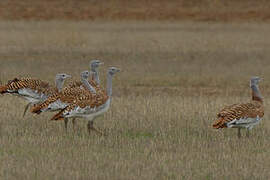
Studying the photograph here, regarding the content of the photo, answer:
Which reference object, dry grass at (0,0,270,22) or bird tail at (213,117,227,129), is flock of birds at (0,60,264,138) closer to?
bird tail at (213,117,227,129)

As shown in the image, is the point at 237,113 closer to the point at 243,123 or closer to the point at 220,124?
the point at 243,123

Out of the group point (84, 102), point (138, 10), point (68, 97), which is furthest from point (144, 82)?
point (138, 10)

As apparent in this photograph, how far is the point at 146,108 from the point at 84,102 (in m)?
3.07

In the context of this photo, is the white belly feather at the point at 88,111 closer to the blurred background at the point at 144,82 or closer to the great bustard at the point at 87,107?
the great bustard at the point at 87,107

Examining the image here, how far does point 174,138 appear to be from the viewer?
1071cm

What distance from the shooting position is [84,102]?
35.3 feet

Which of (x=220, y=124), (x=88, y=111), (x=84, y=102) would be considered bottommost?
(x=220, y=124)

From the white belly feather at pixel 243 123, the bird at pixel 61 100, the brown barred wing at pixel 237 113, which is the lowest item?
the white belly feather at pixel 243 123

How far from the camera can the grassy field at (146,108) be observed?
8875 mm

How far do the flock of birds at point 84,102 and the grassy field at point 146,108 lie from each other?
0.94ft

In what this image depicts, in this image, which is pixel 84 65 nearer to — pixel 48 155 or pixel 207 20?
pixel 48 155

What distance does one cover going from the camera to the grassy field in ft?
29.1

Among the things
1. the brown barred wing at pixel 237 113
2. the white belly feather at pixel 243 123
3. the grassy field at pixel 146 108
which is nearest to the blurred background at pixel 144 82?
the grassy field at pixel 146 108

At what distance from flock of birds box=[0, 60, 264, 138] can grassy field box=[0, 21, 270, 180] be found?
287 millimetres
